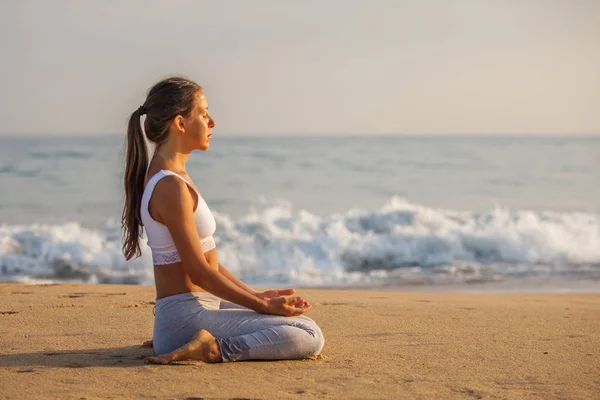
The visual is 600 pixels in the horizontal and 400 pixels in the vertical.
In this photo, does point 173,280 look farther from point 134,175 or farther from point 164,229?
point 134,175

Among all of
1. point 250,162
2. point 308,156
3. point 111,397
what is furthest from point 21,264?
point 308,156

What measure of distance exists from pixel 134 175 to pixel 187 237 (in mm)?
555

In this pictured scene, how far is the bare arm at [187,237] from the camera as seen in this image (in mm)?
4352

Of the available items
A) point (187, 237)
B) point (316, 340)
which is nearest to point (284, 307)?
point (316, 340)

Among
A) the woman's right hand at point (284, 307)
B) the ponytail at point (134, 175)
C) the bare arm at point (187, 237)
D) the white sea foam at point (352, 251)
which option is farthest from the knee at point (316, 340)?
the white sea foam at point (352, 251)

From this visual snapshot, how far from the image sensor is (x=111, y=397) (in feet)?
12.7

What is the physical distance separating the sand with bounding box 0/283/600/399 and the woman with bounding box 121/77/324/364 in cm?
11

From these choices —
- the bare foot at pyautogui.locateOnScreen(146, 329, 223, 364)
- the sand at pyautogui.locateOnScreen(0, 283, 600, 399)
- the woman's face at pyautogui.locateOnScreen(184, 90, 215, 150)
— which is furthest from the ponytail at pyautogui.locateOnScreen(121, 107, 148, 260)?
the sand at pyautogui.locateOnScreen(0, 283, 600, 399)

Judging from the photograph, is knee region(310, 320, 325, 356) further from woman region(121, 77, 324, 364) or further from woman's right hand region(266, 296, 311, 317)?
woman's right hand region(266, 296, 311, 317)

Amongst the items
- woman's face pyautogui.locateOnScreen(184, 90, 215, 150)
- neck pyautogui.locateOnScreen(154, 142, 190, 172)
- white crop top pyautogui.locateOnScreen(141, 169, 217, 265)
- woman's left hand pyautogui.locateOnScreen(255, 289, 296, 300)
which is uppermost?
woman's face pyautogui.locateOnScreen(184, 90, 215, 150)

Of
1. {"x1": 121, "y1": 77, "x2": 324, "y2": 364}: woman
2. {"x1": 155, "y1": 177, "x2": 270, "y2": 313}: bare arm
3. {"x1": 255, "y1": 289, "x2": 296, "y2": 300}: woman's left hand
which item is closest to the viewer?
{"x1": 155, "y1": 177, "x2": 270, "y2": 313}: bare arm

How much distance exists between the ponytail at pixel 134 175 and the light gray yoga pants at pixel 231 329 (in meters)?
0.42

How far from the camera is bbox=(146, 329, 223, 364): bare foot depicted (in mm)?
4438

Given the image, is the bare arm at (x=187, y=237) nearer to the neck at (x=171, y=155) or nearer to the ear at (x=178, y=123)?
the neck at (x=171, y=155)
